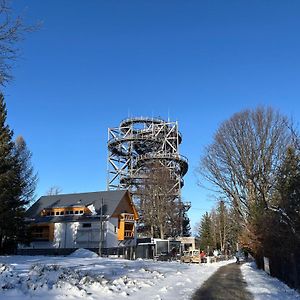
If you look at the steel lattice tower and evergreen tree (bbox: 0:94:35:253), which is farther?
the steel lattice tower

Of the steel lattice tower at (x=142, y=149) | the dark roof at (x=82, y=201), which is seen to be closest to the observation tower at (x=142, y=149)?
the steel lattice tower at (x=142, y=149)

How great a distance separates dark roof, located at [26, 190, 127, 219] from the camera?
165 ft

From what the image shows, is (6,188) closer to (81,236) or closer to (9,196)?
(9,196)

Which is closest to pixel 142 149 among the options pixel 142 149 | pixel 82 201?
pixel 142 149

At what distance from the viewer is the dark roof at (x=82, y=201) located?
50250mm

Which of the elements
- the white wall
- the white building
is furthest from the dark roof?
the white wall

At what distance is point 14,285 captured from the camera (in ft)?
38.5

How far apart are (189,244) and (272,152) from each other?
144 ft

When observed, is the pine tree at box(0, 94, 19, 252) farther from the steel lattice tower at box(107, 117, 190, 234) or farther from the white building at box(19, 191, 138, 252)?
the steel lattice tower at box(107, 117, 190, 234)

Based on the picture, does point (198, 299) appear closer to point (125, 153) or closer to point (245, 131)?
point (245, 131)

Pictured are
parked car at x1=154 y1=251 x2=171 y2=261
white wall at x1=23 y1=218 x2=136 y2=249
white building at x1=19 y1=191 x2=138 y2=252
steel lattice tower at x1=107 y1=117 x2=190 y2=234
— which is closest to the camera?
parked car at x1=154 y1=251 x2=171 y2=261

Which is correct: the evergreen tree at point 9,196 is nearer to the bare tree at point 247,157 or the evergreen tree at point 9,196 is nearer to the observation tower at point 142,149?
the bare tree at point 247,157

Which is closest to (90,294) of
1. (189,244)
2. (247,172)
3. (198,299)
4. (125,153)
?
(198,299)

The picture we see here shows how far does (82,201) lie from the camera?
52125 millimetres
